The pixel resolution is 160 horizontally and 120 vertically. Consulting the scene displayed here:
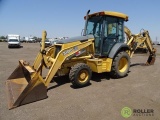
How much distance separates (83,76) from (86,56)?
989mm

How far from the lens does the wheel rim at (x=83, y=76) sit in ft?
20.2

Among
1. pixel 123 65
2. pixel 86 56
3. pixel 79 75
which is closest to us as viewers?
pixel 79 75

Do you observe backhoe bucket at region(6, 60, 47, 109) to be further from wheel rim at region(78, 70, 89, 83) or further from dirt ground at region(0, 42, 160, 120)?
wheel rim at region(78, 70, 89, 83)

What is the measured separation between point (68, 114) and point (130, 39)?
6.02 m

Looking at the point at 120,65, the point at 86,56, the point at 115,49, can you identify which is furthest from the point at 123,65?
the point at 86,56

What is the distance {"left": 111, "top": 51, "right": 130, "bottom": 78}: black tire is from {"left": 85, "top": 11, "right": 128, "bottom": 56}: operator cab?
0.51 m

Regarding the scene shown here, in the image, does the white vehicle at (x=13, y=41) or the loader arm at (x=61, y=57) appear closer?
the loader arm at (x=61, y=57)

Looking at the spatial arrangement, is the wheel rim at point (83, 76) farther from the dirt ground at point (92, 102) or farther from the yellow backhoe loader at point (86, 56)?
the dirt ground at point (92, 102)

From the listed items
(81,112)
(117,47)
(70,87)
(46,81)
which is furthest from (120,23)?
(81,112)

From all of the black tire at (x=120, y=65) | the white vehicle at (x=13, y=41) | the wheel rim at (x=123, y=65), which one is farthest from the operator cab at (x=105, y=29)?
the white vehicle at (x=13, y=41)

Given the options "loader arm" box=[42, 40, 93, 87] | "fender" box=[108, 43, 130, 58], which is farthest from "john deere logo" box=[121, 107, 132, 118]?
"fender" box=[108, 43, 130, 58]

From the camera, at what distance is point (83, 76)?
20.5 ft

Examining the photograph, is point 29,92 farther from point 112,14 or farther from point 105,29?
point 112,14

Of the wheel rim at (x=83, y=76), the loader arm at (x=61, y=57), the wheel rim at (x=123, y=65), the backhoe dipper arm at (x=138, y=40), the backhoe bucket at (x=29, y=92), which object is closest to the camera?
the backhoe bucket at (x=29, y=92)
